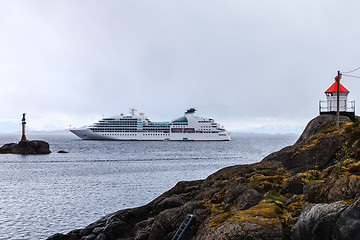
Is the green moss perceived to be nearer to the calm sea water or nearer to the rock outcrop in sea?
the rock outcrop in sea

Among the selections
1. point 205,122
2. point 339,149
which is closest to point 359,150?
point 339,149

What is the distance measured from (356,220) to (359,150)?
170 inches

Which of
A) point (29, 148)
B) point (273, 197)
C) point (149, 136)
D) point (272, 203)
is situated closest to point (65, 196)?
point (273, 197)

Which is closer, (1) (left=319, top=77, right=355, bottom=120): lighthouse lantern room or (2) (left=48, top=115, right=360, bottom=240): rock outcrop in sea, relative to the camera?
(2) (left=48, top=115, right=360, bottom=240): rock outcrop in sea

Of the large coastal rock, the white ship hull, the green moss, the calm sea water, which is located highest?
the green moss

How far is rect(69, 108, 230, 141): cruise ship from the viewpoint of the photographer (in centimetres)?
13200

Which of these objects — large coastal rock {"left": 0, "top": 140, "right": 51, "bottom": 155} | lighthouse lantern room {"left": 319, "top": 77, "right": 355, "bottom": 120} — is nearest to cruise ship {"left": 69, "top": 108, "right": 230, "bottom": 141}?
large coastal rock {"left": 0, "top": 140, "right": 51, "bottom": 155}

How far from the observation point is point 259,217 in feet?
26.4

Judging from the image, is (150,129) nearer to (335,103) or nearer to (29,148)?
(29,148)

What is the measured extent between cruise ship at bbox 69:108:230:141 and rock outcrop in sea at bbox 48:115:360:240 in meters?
118

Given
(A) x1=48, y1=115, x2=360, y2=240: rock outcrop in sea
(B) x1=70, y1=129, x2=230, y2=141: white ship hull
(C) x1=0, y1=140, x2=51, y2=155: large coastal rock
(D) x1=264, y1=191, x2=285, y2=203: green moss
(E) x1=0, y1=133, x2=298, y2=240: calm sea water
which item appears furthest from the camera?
(B) x1=70, y1=129, x2=230, y2=141: white ship hull

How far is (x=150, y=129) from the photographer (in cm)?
13300

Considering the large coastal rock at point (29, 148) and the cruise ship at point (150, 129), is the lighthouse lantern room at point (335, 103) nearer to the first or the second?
the large coastal rock at point (29, 148)

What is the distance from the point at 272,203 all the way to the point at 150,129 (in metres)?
125
